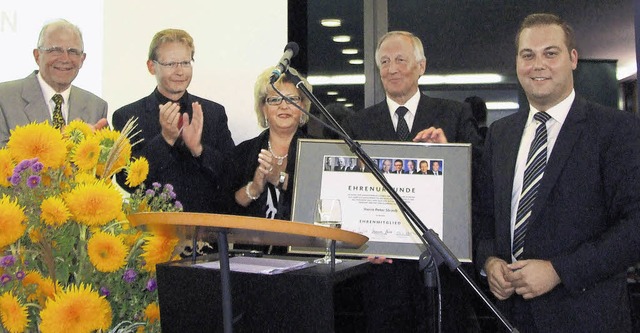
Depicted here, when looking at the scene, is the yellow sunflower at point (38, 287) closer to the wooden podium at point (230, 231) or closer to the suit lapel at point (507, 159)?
the wooden podium at point (230, 231)

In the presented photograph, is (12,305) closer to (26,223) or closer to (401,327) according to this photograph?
(26,223)

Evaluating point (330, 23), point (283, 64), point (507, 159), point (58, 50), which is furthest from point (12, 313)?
point (330, 23)

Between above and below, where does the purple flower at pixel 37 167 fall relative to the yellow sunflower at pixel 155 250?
above

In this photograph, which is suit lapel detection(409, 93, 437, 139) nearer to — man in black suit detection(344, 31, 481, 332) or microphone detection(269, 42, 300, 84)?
man in black suit detection(344, 31, 481, 332)

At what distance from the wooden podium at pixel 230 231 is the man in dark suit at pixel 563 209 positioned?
133 cm

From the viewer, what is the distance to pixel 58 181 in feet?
5.35

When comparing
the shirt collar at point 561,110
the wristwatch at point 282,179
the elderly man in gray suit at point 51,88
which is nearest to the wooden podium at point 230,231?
the shirt collar at point 561,110

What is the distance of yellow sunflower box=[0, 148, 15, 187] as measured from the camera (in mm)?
1568

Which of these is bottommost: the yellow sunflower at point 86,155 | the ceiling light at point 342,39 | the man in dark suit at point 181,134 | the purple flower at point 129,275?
the purple flower at point 129,275

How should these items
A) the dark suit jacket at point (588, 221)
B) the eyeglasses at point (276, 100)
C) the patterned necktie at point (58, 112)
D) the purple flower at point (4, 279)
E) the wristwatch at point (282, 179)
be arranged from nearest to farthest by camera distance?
the purple flower at point (4, 279) < the dark suit jacket at point (588, 221) < the wristwatch at point (282, 179) < the eyeglasses at point (276, 100) < the patterned necktie at point (58, 112)

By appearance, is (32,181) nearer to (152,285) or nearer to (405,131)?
(152,285)

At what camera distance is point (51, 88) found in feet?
12.6

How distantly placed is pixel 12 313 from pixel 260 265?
1.87 ft

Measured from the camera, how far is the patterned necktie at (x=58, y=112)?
3.69 metres
